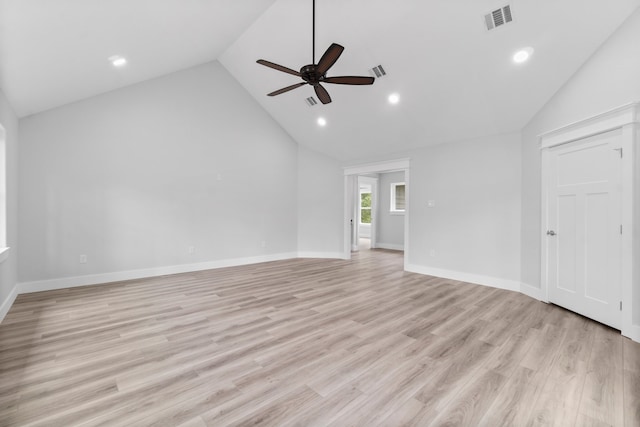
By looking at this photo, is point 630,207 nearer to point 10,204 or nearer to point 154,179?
point 154,179

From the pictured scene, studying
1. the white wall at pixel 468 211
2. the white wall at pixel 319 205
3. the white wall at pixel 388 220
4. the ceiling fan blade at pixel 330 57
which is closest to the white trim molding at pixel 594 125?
the white wall at pixel 468 211

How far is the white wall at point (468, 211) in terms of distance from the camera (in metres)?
4.37

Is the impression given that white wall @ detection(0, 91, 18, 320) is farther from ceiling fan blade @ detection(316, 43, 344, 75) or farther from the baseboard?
ceiling fan blade @ detection(316, 43, 344, 75)

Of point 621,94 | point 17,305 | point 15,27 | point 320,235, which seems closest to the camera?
point 15,27

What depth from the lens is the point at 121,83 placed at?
444 cm

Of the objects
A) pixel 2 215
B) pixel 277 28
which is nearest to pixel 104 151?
pixel 2 215

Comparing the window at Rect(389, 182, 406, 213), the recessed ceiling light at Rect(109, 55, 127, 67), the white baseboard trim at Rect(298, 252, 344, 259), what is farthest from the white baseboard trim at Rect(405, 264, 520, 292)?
the recessed ceiling light at Rect(109, 55, 127, 67)

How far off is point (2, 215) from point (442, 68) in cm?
552

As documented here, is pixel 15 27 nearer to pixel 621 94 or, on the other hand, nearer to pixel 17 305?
pixel 17 305

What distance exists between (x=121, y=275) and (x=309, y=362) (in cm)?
402

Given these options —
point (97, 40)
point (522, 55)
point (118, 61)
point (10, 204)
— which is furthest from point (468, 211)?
point (10, 204)

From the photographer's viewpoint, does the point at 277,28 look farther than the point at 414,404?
Yes

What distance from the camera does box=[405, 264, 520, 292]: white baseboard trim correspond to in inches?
171

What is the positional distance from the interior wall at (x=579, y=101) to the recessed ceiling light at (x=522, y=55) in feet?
1.88
